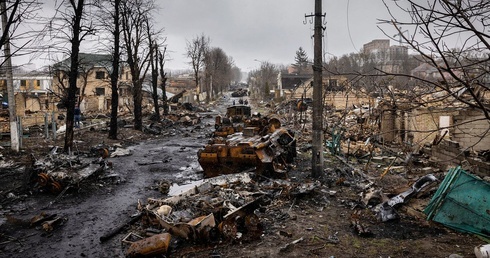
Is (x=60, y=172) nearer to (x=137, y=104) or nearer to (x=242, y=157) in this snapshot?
(x=242, y=157)

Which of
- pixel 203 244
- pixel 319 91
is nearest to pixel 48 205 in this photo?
pixel 203 244

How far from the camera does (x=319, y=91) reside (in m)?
→ 9.56

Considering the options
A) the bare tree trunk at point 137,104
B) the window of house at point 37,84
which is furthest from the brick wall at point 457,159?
the window of house at point 37,84

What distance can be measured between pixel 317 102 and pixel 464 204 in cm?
473

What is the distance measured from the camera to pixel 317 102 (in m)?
9.62

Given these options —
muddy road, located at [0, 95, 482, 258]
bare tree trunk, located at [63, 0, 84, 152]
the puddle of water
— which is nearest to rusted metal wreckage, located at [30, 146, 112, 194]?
muddy road, located at [0, 95, 482, 258]

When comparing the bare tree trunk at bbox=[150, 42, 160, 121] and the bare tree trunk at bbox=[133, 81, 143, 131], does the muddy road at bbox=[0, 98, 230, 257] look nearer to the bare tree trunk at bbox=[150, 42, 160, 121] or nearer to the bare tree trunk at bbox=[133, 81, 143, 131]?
the bare tree trunk at bbox=[133, 81, 143, 131]

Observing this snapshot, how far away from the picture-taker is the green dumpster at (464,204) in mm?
5512

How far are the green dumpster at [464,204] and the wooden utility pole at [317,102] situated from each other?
397cm

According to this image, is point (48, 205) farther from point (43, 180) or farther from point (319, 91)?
point (319, 91)

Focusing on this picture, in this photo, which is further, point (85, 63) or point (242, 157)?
point (85, 63)

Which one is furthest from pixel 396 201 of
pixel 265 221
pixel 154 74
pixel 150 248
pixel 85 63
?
pixel 154 74

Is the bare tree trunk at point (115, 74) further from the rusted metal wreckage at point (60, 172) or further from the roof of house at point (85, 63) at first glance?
the rusted metal wreckage at point (60, 172)

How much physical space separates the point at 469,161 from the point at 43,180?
11.6m
